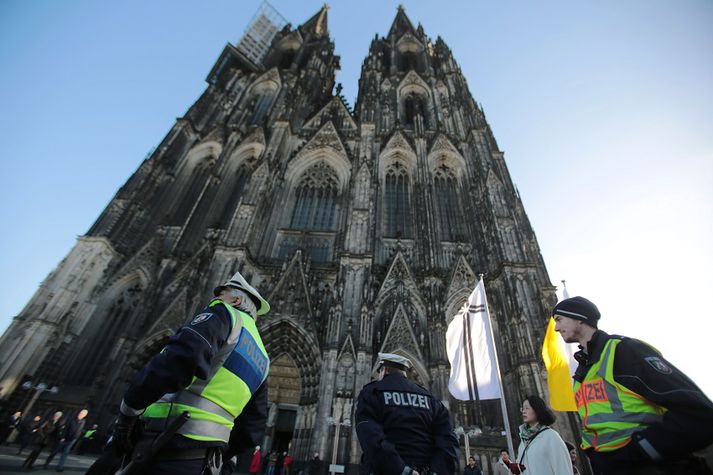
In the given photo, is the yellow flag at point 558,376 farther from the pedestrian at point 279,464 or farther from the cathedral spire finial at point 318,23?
the cathedral spire finial at point 318,23

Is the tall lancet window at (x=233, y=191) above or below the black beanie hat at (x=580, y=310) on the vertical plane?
above

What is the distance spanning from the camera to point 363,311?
1151 centimetres

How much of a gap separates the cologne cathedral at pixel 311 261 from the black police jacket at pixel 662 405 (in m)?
8.38

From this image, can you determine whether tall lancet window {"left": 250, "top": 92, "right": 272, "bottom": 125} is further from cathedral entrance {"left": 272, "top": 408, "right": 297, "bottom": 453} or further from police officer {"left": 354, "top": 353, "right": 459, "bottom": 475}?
police officer {"left": 354, "top": 353, "right": 459, "bottom": 475}

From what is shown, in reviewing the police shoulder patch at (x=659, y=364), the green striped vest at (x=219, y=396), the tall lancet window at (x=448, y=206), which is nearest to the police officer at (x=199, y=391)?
the green striped vest at (x=219, y=396)

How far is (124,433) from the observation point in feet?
5.74

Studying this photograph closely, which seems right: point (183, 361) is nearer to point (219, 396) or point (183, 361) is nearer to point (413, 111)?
point (219, 396)

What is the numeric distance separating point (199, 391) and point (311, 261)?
12626 mm

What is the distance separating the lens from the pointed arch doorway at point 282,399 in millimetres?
11305

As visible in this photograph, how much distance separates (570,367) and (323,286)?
9.09 meters

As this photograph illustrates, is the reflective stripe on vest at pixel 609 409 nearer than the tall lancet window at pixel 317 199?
Yes

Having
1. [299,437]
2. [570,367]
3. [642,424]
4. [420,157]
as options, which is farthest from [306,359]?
[420,157]

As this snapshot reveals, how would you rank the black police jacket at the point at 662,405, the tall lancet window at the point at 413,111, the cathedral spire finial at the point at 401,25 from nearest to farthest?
the black police jacket at the point at 662,405 < the tall lancet window at the point at 413,111 < the cathedral spire finial at the point at 401,25

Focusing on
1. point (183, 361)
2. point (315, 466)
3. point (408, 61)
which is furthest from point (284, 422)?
point (408, 61)
